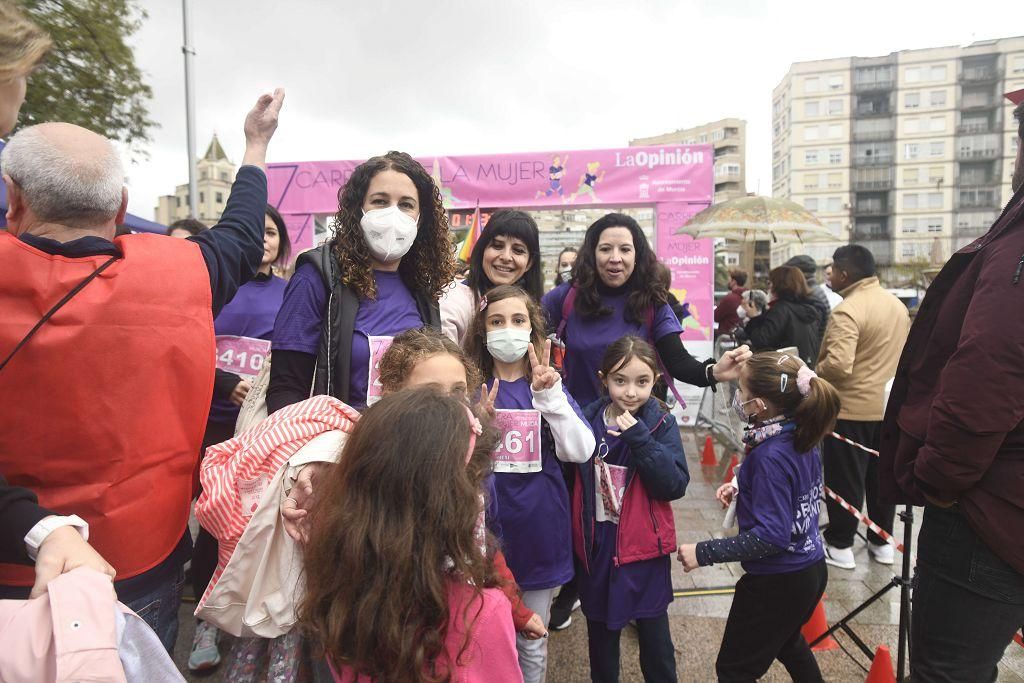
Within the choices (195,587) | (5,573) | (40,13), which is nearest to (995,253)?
(5,573)

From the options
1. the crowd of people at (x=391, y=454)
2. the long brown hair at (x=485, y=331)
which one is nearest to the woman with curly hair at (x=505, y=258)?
the crowd of people at (x=391, y=454)

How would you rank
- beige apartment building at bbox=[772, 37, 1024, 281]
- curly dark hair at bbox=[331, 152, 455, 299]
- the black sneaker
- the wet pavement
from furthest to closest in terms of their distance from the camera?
beige apartment building at bbox=[772, 37, 1024, 281] < the black sneaker < the wet pavement < curly dark hair at bbox=[331, 152, 455, 299]

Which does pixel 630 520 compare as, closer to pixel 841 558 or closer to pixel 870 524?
pixel 870 524

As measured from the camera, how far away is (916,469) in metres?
1.70

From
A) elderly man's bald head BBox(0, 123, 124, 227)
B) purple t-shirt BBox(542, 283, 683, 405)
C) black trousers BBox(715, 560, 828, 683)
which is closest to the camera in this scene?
elderly man's bald head BBox(0, 123, 124, 227)

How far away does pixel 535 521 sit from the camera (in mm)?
2213

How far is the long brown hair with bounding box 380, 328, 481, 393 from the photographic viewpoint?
5.92 ft

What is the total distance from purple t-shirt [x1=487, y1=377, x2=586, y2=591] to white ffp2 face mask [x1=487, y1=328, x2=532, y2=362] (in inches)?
6.6

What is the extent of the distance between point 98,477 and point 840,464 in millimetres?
4390

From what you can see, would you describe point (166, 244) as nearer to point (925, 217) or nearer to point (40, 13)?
point (40, 13)

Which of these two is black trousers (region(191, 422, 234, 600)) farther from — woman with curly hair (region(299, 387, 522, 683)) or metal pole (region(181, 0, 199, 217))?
metal pole (region(181, 0, 199, 217))

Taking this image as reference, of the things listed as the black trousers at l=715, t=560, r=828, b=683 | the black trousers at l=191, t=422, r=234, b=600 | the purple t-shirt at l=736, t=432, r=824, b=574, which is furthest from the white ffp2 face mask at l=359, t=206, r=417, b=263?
the black trousers at l=715, t=560, r=828, b=683

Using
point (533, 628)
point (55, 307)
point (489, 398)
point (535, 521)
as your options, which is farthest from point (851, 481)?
point (55, 307)

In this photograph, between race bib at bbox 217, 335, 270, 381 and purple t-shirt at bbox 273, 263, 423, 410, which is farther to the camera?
race bib at bbox 217, 335, 270, 381
